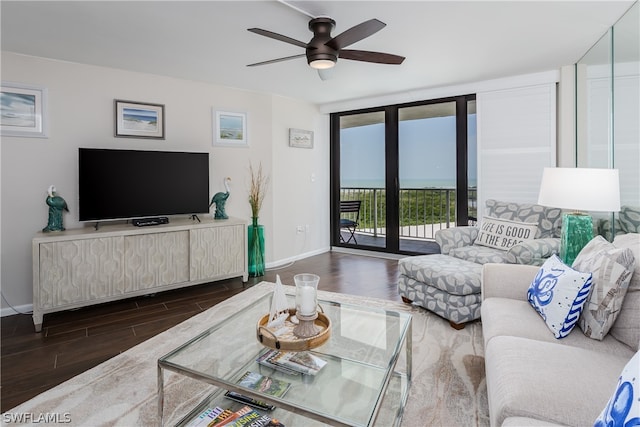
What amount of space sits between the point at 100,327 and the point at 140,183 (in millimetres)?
1380

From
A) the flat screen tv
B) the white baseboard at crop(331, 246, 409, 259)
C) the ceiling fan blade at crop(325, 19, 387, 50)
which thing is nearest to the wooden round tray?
the ceiling fan blade at crop(325, 19, 387, 50)

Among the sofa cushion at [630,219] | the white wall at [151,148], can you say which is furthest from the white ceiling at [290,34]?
the sofa cushion at [630,219]

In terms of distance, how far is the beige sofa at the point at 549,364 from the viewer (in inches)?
42.3

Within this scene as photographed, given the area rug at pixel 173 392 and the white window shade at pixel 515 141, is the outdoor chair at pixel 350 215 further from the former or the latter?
the area rug at pixel 173 392

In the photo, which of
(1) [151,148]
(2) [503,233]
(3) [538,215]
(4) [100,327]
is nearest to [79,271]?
(4) [100,327]

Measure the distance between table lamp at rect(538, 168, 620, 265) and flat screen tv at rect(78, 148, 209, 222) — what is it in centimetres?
327

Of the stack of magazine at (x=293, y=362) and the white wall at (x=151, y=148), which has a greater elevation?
the white wall at (x=151, y=148)

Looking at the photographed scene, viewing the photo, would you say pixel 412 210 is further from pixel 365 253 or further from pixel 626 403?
pixel 626 403

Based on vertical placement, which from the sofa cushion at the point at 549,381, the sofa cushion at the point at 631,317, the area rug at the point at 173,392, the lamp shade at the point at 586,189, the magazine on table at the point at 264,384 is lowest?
the area rug at the point at 173,392

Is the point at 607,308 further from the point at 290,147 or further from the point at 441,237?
the point at 290,147

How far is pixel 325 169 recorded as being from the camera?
5.48 meters

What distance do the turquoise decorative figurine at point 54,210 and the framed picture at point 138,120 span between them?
0.84 metres

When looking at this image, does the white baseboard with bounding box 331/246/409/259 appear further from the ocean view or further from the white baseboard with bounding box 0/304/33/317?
the white baseboard with bounding box 0/304/33/317

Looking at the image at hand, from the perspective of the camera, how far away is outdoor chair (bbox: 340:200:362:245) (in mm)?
5548
